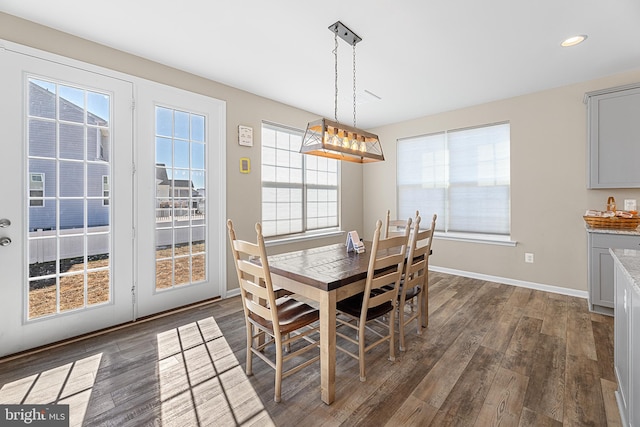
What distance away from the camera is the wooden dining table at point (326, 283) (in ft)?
5.38

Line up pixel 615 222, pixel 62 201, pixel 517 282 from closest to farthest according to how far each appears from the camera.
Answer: pixel 62 201 < pixel 615 222 < pixel 517 282

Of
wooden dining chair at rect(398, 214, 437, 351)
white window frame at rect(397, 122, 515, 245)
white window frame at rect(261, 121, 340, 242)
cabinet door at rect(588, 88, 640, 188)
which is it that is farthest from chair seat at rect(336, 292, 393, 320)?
cabinet door at rect(588, 88, 640, 188)

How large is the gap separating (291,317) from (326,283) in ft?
1.39

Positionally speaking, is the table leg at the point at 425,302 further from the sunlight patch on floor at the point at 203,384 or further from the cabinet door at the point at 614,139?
the cabinet door at the point at 614,139

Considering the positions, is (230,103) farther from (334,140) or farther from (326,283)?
(326,283)

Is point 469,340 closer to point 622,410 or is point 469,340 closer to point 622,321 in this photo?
point 622,410

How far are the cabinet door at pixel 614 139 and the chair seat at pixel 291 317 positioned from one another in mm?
3504

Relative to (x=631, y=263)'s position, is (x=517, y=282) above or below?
below

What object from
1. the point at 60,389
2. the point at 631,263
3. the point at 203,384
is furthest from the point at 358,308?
the point at 60,389

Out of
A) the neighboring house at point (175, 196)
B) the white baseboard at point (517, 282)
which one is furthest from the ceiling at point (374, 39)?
the white baseboard at point (517, 282)

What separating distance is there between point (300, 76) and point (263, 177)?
1.41 meters

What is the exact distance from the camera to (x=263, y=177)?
12.7 ft

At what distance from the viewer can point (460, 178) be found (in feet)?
14.3

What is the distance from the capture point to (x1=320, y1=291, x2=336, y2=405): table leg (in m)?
1.63
